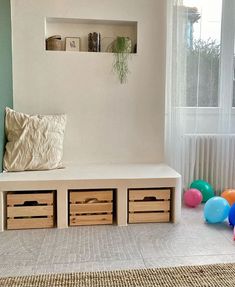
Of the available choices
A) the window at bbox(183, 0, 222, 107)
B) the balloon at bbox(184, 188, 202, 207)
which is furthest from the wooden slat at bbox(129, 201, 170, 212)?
the window at bbox(183, 0, 222, 107)

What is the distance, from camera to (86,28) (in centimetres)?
282

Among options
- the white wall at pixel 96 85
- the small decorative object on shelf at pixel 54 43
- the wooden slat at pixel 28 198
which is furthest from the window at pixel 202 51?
the wooden slat at pixel 28 198

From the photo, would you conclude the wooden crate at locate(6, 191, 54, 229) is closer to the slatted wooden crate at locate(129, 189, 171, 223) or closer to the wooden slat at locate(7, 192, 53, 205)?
the wooden slat at locate(7, 192, 53, 205)

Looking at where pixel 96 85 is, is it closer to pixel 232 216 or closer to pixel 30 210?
pixel 30 210

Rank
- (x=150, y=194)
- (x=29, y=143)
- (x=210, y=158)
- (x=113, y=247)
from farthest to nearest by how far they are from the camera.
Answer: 1. (x=210, y=158)
2. (x=29, y=143)
3. (x=150, y=194)
4. (x=113, y=247)

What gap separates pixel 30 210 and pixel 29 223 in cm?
10

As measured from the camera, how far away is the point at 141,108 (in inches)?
112

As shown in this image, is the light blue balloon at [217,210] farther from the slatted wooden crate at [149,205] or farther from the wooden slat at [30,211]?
the wooden slat at [30,211]

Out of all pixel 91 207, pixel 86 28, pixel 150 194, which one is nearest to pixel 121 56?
pixel 86 28

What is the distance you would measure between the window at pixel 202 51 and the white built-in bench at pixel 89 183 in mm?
876

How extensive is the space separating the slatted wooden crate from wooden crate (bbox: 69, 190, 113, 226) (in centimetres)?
17

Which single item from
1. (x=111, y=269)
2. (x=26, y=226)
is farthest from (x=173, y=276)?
(x=26, y=226)

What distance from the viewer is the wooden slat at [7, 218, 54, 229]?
2.26m

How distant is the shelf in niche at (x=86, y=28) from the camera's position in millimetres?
2781
